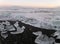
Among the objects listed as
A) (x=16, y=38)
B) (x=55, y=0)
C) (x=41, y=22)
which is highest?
(x=55, y=0)

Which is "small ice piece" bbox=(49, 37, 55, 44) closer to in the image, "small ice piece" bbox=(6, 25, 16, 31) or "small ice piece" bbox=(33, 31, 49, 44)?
"small ice piece" bbox=(33, 31, 49, 44)

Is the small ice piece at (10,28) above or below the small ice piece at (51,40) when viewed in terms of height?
above

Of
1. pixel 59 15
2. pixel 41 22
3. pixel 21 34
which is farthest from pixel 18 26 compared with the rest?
pixel 59 15

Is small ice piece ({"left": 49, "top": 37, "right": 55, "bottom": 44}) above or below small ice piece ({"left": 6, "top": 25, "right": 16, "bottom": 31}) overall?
below

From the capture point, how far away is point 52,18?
0.72 metres

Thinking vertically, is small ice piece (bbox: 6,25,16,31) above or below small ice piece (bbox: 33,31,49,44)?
above

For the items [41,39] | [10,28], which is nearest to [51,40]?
[41,39]

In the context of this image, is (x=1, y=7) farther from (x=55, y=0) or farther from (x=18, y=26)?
(x=55, y=0)

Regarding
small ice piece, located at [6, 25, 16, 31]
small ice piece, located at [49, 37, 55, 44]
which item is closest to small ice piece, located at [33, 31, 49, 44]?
small ice piece, located at [49, 37, 55, 44]

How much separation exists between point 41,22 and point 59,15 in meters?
0.13

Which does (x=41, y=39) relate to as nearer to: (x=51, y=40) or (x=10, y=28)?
(x=51, y=40)

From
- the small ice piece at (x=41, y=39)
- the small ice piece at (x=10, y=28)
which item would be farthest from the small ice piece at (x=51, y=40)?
the small ice piece at (x=10, y=28)

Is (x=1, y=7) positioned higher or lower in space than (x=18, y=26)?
higher

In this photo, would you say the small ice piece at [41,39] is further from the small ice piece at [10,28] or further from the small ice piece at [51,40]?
the small ice piece at [10,28]
